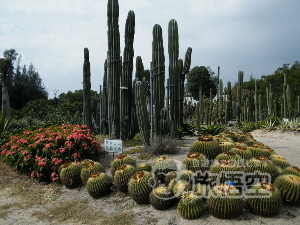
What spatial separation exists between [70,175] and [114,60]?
4795mm

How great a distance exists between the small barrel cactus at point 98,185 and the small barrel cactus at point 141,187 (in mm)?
650

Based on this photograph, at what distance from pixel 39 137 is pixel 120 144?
2100 millimetres

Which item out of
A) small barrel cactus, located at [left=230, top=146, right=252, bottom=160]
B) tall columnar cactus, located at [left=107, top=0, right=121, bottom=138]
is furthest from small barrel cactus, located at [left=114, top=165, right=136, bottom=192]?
tall columnar cactus, located at [left=107, top=0, right=121, bottom=138]

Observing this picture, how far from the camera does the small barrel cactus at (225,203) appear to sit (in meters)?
3.30

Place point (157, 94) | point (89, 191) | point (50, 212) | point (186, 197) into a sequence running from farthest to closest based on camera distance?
point (157, 94) < point (89, 191) < point (50, 212) < point (186, 197)

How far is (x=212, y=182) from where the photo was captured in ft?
12.5

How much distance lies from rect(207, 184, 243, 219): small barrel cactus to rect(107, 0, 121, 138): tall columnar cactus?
5.69 meters

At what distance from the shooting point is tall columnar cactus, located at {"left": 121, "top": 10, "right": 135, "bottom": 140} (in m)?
9.40

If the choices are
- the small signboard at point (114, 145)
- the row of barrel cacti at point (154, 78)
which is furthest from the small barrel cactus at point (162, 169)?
the row of barrel cacti at point (154, 78)

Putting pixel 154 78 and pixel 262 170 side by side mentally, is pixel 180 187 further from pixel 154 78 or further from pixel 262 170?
pixel 154 78

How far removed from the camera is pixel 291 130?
492 inches

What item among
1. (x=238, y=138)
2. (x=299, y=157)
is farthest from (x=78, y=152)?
(x=299, y=157)

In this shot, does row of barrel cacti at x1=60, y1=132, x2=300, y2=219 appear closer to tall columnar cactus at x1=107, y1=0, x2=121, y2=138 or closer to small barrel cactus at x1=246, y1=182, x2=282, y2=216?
small barrel cactus at x1=246, y1=182, x2=282, y2=216

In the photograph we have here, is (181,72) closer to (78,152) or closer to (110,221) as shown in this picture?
(78,152)
